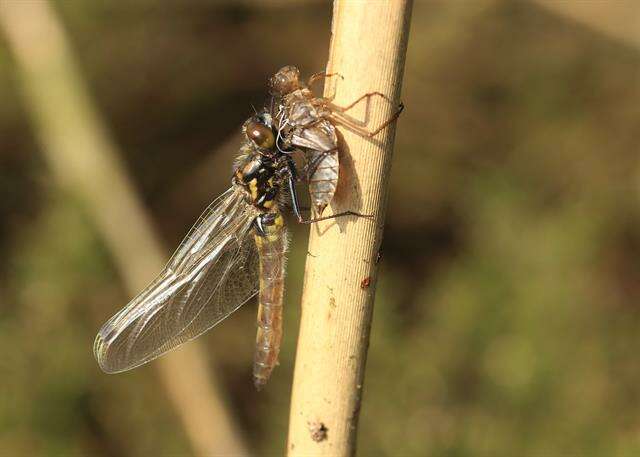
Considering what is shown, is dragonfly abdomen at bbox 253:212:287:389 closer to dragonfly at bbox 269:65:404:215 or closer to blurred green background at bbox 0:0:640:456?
dragonfly at bbox 269:65:404:215

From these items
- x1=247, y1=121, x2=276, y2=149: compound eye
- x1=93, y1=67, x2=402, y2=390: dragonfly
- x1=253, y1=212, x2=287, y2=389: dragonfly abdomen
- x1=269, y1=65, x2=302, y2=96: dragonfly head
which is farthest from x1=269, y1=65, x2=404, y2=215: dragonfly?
x1=253, y1=212, x2=287, y2=389: dragonfly abdomen

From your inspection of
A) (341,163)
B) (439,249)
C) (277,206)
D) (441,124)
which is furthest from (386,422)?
(441,124)

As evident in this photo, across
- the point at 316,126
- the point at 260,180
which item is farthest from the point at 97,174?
the point at 316,126

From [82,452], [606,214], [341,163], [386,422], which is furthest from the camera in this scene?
[606,214]

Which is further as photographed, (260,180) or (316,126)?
(260,180)

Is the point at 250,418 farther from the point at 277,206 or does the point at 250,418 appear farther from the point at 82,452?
the point at 277,206

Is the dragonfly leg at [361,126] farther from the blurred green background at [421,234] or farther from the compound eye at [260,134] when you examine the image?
the blurred green background at [421,234]

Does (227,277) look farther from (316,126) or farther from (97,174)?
(97,174)
